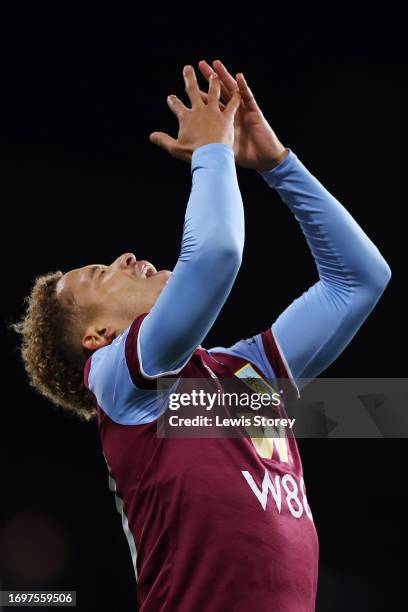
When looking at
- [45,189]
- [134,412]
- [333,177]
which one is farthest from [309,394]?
[45,189]

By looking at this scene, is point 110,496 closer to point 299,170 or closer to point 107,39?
point 107,39

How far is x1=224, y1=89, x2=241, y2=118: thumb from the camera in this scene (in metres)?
1.09

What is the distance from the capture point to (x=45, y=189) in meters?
3.50

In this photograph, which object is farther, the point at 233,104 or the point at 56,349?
the point at 56,349

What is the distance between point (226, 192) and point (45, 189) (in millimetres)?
2647

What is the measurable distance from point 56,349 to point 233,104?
0.59m

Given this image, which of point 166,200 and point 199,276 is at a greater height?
point 199,276

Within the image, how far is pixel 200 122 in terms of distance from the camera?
106cm

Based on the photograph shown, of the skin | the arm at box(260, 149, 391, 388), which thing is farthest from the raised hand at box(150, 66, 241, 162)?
the arm at box(260, 149, 391, 388)

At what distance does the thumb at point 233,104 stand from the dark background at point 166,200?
228 cm

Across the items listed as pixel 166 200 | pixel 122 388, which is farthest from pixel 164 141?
pixel 166 200

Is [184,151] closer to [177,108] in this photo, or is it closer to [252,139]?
[177,108]

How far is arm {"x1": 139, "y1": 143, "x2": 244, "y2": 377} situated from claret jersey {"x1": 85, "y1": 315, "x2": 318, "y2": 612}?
4 cm

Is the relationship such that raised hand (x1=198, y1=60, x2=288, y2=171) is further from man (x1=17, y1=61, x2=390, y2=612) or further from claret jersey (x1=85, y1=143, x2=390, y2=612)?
claret jersey (x1=85, y1=143, x2=390, y2=612)
